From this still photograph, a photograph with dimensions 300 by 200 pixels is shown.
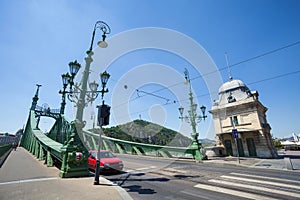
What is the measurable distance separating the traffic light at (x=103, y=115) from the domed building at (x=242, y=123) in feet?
44.1

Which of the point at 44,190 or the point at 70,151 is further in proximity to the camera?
the point at 70,151

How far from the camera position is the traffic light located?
589 centimetres

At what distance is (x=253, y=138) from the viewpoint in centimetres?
1717

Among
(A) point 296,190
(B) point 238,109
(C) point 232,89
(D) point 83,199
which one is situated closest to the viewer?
(D) point 83,199

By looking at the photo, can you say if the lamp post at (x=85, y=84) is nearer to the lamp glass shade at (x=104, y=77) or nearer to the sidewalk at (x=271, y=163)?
the lamp glass shade at (x=104, y=77)

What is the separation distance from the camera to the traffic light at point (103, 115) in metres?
5.89

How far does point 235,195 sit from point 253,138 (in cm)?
1571

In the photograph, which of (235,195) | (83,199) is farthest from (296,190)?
(83,199)

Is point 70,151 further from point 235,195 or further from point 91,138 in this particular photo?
point 91,138

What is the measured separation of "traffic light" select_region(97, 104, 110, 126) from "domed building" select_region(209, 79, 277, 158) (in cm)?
1343

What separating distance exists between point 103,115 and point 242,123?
17.8m

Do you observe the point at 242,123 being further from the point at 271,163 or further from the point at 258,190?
the point at 258,190

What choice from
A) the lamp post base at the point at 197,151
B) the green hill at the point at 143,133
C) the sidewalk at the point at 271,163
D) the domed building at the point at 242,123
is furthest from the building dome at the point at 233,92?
the green hill at the point at 143,133

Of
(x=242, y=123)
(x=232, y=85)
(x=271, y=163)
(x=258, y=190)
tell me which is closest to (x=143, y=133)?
(x=232, y=85)
